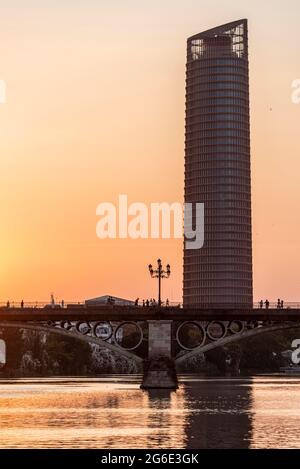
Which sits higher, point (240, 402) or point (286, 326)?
point (286, 326)

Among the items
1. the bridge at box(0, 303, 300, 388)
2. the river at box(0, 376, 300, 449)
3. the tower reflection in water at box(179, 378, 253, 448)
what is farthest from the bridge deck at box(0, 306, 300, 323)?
the river at box(0, 376, 300, 449)

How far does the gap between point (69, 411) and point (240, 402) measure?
22.7 meters

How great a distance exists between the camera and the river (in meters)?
72.3

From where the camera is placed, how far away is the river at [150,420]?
7231cm

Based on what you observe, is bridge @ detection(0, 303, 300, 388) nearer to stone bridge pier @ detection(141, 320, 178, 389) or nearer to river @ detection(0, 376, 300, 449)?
stone bridge pier @ detection(141, 320, 178, 389)

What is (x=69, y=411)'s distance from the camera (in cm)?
10225

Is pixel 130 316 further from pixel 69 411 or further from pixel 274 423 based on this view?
pixel 274 423

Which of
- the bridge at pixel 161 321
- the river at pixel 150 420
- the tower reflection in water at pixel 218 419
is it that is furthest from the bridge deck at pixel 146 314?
the river at pixel 150 420

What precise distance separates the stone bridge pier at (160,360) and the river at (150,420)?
5835 millimetres

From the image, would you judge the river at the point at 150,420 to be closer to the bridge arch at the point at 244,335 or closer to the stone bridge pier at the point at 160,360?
the stone bridge pier at the point at 160,360

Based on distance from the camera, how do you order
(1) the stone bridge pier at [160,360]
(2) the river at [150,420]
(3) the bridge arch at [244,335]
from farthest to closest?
(3) the bridge arch at [244,335] < (1) the stone bridge pier at [160,360] < (2) the river at [150,420]

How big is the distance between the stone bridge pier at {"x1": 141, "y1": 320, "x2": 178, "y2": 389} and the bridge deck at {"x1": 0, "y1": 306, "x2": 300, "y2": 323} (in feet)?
4.54
